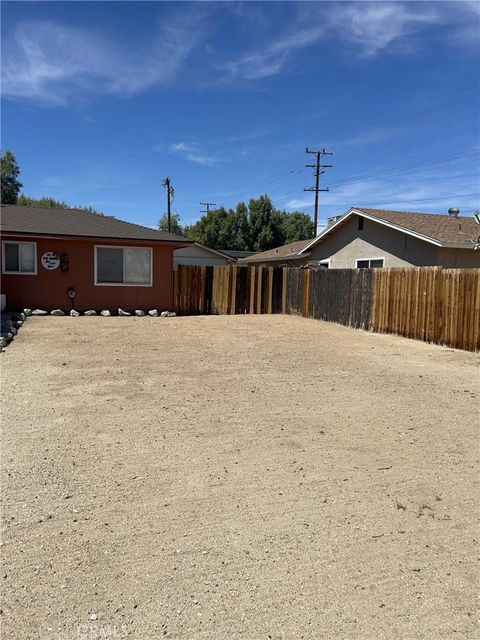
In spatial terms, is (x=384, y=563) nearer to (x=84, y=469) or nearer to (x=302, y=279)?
(x=84, y=469)

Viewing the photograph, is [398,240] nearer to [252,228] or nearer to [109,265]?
[109,265]

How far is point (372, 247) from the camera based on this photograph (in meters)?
18.5

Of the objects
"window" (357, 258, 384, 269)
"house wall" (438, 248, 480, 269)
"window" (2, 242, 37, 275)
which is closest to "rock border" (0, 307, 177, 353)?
"window" (2, 242, 37, 275)

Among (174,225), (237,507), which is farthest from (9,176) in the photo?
(237,507)

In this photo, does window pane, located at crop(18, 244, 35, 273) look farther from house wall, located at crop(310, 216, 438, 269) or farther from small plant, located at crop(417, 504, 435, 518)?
small plant, located at crop(417, 504, 435, 518)

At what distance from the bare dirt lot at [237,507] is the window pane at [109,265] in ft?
31.7

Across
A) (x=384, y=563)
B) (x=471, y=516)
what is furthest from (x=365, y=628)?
(x=471, y=516)

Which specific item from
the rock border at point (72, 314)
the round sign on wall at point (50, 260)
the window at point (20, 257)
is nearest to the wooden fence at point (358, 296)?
the rock border at point (72, 314)

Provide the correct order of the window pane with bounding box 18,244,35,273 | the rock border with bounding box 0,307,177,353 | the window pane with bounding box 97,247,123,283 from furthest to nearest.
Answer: the window pane with bounding box 97,247,123,283
the window pane with bounding box 18,244,35,273
the rock border with bounding box 0,307,177,353

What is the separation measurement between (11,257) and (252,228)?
35.9 m

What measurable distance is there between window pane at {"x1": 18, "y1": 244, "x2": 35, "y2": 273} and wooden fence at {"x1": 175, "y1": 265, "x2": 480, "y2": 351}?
4759 millimetres

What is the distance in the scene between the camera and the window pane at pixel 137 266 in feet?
54.4

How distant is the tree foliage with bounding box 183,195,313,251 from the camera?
4884 cm

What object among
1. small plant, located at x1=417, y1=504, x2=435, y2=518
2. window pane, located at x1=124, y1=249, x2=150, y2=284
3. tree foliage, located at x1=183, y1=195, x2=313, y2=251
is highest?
tree foliage, located at x1=183, y1=195, x2=313, y2=251
